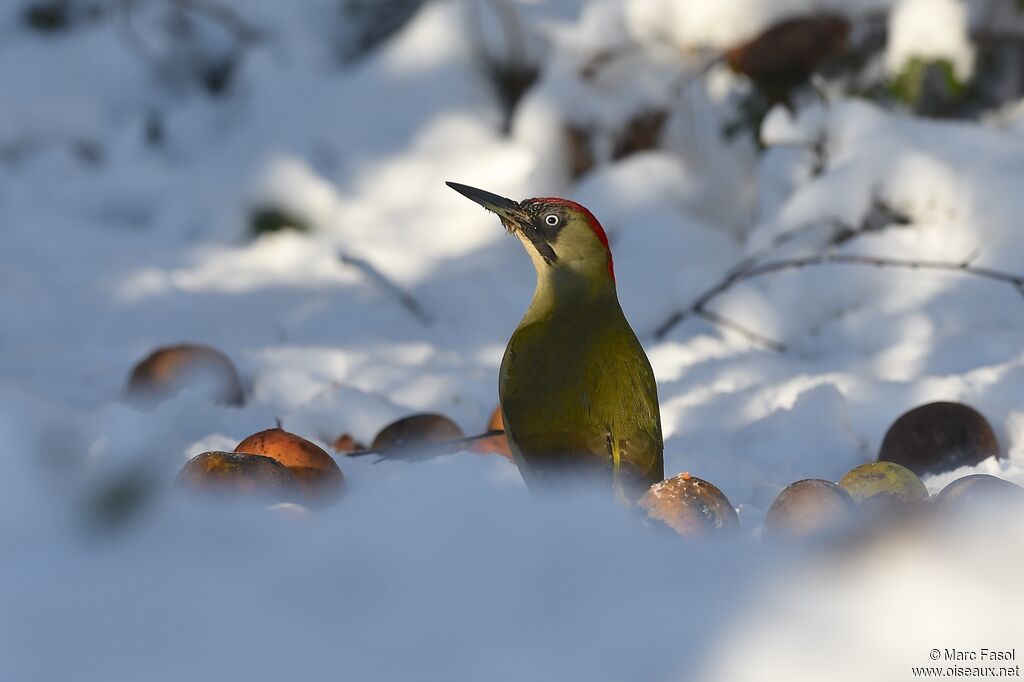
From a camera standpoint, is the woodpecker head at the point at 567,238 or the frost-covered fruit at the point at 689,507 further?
the woodpecker head at the point at 567,238

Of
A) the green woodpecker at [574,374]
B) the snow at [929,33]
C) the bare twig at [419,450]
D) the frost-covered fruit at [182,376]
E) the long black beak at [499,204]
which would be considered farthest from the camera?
the snow at [929,33]

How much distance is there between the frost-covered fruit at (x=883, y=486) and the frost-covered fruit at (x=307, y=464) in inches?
32.4

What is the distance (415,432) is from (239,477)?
0.59m

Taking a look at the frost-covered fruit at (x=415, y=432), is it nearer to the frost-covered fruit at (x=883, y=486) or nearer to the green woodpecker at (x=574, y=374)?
the green woodpecker at (x=574, y=374)

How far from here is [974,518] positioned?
3.80ft

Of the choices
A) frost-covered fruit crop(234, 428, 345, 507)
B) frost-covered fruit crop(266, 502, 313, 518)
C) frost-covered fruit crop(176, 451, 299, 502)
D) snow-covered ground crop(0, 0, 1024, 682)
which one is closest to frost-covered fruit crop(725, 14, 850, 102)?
snow-covered ground crop(0, 0, 1024, 682)

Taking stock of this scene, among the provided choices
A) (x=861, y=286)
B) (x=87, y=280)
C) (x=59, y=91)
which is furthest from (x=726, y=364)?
(x=59, y=91)

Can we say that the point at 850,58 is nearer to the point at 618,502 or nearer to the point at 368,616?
the point at 618,502

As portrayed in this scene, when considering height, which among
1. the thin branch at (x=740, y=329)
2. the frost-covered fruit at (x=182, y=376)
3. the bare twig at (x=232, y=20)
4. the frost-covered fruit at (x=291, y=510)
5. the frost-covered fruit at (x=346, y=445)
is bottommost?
the frost-covered fruit at (x=291, y=510)

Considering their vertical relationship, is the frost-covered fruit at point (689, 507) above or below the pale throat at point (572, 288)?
below

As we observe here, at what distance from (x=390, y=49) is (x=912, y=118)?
194 centimetres

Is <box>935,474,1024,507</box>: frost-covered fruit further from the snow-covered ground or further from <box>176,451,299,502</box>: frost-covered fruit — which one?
<box>176,451,299,502</box>: frost-covered fruit

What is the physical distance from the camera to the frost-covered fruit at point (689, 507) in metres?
1.55

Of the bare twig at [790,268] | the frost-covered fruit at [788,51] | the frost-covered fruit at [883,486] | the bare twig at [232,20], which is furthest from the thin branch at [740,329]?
the bare twig at [232,20]
